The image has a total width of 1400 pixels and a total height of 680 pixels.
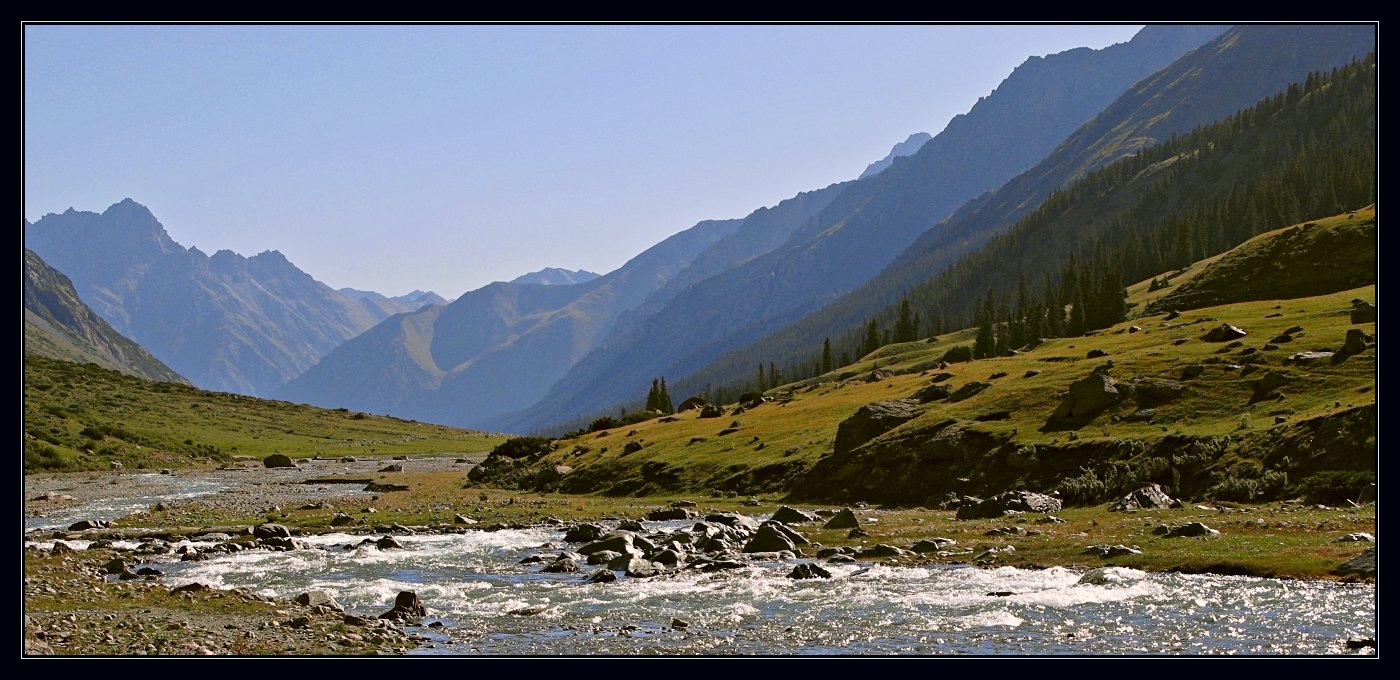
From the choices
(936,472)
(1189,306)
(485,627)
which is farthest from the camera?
(1189,306)

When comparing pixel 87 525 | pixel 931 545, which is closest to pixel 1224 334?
pixel 931 545

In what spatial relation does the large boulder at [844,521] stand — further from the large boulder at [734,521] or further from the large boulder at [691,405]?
the large boulder at [691,405]

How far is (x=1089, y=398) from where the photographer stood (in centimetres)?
7450

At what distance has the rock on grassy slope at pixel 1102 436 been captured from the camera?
2280 inches

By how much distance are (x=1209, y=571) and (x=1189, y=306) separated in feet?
418

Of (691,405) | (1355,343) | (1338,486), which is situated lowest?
(691,405)

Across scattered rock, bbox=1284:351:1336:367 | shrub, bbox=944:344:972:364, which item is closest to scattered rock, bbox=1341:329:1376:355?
scattered rock, bbox=1284:351:1336:367

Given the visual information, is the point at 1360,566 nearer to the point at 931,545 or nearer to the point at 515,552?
the point at 931,545

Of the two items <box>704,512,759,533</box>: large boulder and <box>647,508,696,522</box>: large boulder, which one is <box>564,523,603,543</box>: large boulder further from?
<box>647,508,696,522</box>: large boulder

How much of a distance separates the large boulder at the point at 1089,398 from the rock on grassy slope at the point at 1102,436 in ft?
0.65

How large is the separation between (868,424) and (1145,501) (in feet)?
87.4

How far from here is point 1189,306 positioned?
509 ft
